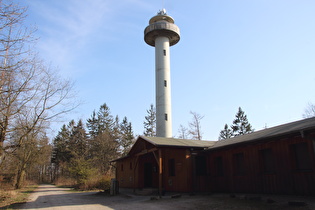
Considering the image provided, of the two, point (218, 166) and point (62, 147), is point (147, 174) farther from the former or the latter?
point (62, 147)

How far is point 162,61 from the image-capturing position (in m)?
27.8

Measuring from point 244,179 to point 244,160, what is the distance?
98cm

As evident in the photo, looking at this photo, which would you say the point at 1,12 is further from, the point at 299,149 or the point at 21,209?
the point at 299,149

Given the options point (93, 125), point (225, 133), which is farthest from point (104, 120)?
point (225, 133)

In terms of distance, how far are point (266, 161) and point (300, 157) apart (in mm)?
1788

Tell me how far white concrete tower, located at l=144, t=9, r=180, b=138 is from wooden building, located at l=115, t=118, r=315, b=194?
6719 mm

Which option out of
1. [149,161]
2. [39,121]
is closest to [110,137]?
[149,161]

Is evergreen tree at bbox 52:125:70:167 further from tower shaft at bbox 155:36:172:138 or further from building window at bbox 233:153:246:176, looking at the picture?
building window at bbox 233:153:246:176

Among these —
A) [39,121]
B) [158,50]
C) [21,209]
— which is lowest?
[21,209]

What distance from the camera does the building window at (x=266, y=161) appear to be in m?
11.7

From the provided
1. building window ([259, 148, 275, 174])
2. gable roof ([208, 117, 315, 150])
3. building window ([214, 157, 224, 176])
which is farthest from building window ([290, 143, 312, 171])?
building window ([214, 157, 224, 176])

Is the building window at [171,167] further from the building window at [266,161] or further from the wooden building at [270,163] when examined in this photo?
the building window at [266,161]

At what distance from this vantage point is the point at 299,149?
34.6ft

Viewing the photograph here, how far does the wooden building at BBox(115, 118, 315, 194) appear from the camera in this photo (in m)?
Answer: 10.3
